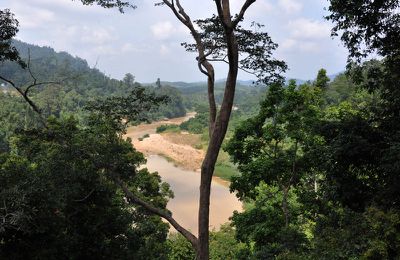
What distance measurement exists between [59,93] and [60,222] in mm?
66239

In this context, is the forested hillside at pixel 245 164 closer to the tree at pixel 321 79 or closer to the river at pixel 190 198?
the tree at pixel 321 79

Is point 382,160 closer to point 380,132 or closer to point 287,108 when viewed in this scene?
point 380,132

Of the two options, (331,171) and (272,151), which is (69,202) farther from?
(331,171)

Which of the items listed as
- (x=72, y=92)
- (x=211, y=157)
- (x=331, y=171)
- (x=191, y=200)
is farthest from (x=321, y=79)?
(x=72, y=92)

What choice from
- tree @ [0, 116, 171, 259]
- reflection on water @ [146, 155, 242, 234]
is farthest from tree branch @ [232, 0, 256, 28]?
reflection on water @ [146, 155, 242, 234]

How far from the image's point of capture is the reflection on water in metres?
27.4

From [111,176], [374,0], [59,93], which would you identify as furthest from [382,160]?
[59,93]

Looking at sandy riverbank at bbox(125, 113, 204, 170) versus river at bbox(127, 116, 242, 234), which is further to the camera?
sandy riverbank at bbox(125, 113, 204, 170)

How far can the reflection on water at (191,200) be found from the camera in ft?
90.0

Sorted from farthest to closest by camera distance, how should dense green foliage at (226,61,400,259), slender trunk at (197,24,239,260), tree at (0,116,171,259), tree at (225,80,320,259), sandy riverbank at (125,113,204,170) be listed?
1. sandy riverbank at (125,113,204,170)
2. tree at (225,80,320,259)
3. tree at (0,116,171,259)
4. slender trunk at (197,24,239,260)
5. dense green foliage at (226,61,400,259)

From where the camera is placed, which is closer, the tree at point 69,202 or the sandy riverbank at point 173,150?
the tree at point 69,202

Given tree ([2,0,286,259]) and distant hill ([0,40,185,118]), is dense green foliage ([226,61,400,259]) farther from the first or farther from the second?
distant hill ([0,40,185,118])

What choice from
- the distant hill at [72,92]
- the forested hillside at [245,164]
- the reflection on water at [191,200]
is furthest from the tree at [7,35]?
the distant hill at [72,92]

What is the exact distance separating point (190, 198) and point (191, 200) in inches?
20.9
